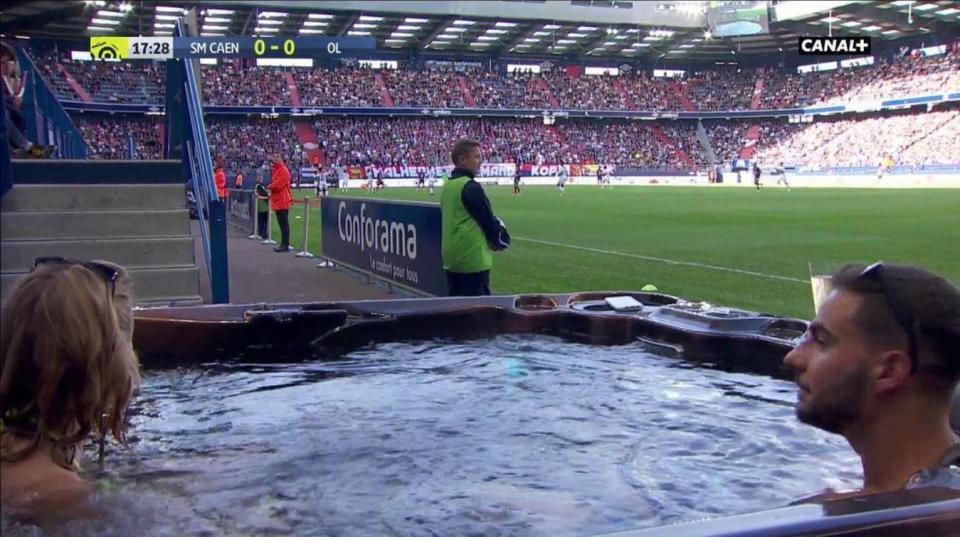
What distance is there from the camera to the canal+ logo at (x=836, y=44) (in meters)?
58.2

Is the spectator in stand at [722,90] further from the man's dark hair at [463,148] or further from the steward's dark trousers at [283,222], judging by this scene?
the man's dark hair at [463,148]

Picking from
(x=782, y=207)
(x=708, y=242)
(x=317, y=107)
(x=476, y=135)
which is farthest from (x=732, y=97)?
(x=708, y=242)

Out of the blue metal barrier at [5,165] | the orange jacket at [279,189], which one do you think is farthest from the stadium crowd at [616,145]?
the blue metal barrier at [5,165]

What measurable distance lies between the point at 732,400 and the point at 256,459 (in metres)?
2.36

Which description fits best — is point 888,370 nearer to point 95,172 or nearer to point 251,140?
point 95,172

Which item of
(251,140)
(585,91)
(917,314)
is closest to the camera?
(917,314)

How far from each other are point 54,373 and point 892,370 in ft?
6.01

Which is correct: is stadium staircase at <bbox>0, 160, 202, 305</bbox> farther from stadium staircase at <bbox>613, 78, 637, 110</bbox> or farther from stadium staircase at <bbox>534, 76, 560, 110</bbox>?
stadium staircase at <bbox>613, 78, 637, 110</bbox>

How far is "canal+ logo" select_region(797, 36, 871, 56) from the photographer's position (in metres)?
58.2

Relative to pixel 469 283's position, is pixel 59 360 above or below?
above

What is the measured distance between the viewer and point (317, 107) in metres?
60.3

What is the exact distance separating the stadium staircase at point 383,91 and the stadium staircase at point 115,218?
54.3 m

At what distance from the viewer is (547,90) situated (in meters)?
68.4

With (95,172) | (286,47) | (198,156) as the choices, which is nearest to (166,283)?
(95,172)
